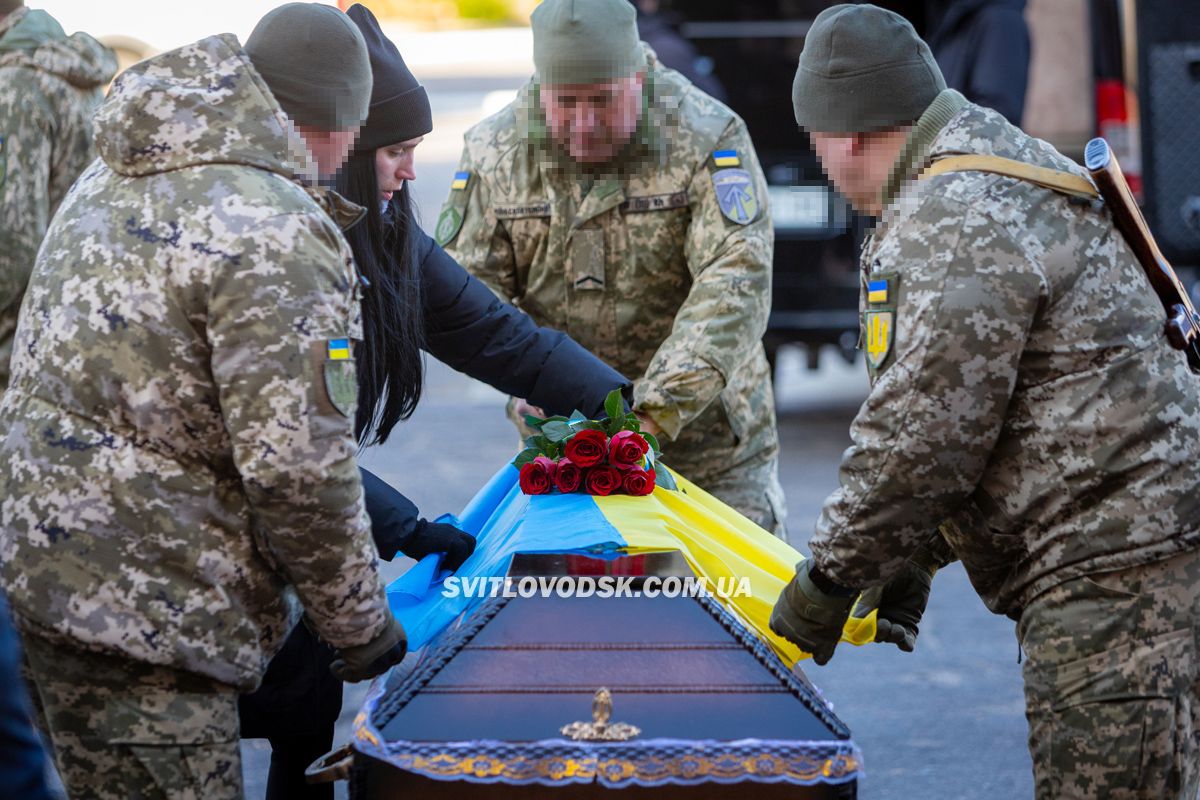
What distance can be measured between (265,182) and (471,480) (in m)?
5.18

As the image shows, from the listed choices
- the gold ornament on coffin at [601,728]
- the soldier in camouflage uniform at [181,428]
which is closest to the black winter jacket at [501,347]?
the soldier in camouflage uniform at [181,428]

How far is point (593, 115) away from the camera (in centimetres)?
361

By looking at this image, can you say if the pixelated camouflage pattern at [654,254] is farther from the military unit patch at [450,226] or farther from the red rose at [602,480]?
the red rose at [602,480]

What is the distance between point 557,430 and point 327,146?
82 centimetres

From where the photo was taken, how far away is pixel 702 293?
145 inches

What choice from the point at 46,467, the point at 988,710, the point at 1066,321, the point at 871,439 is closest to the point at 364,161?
the point at 46,467

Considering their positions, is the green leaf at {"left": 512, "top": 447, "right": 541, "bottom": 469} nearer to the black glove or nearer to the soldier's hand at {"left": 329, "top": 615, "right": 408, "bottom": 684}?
the black glove

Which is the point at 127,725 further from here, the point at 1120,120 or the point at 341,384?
the point at 1120,120

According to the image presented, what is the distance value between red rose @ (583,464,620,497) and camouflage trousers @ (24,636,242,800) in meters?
0.86

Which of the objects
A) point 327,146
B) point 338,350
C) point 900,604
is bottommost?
point 900,604

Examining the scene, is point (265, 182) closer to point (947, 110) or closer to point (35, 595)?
point (35, 595)

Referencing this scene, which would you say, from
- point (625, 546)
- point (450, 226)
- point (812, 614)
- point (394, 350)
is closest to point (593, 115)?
point (450, 226)

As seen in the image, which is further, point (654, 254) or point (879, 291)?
point (654, 254)

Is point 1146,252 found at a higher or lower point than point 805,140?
higher
